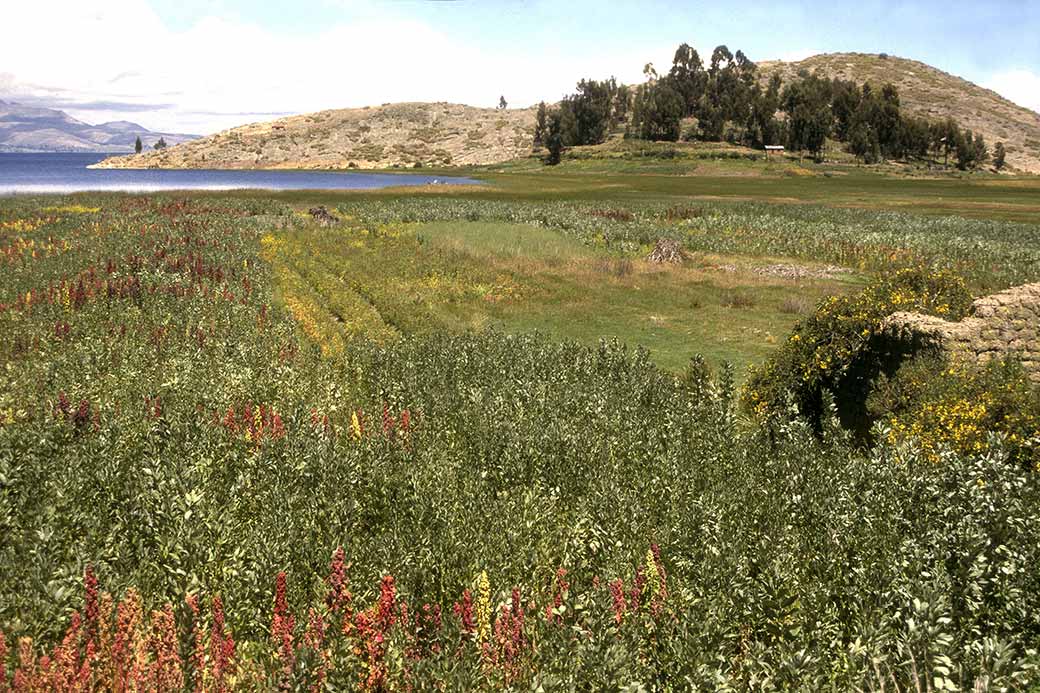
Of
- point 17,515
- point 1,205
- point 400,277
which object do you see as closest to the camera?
point 17,515

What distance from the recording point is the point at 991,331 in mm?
12695

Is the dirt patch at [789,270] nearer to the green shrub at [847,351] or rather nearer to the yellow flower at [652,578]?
the green shrub at [847,351]

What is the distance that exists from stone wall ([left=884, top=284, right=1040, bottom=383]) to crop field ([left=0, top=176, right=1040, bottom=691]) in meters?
2.29

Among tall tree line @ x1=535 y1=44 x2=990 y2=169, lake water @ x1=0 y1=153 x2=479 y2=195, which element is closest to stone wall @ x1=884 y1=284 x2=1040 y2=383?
lake water @ x1=0 y1=153 x2=479 y2=195

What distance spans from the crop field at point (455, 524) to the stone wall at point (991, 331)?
229 centimetres

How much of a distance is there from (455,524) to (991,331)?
34.2ft

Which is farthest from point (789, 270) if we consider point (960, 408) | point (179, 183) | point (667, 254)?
point (179, 183)

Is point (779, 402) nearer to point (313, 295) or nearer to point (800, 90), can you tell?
point (313, 295)

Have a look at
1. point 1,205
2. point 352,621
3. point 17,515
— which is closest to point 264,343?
point 17,515

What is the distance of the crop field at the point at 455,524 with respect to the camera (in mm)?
5965

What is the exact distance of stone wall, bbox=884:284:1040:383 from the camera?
1253cm

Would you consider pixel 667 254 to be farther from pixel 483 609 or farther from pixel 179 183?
pixel 179 183

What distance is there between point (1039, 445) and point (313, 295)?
2222 centimetres

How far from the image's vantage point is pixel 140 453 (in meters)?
10.4
